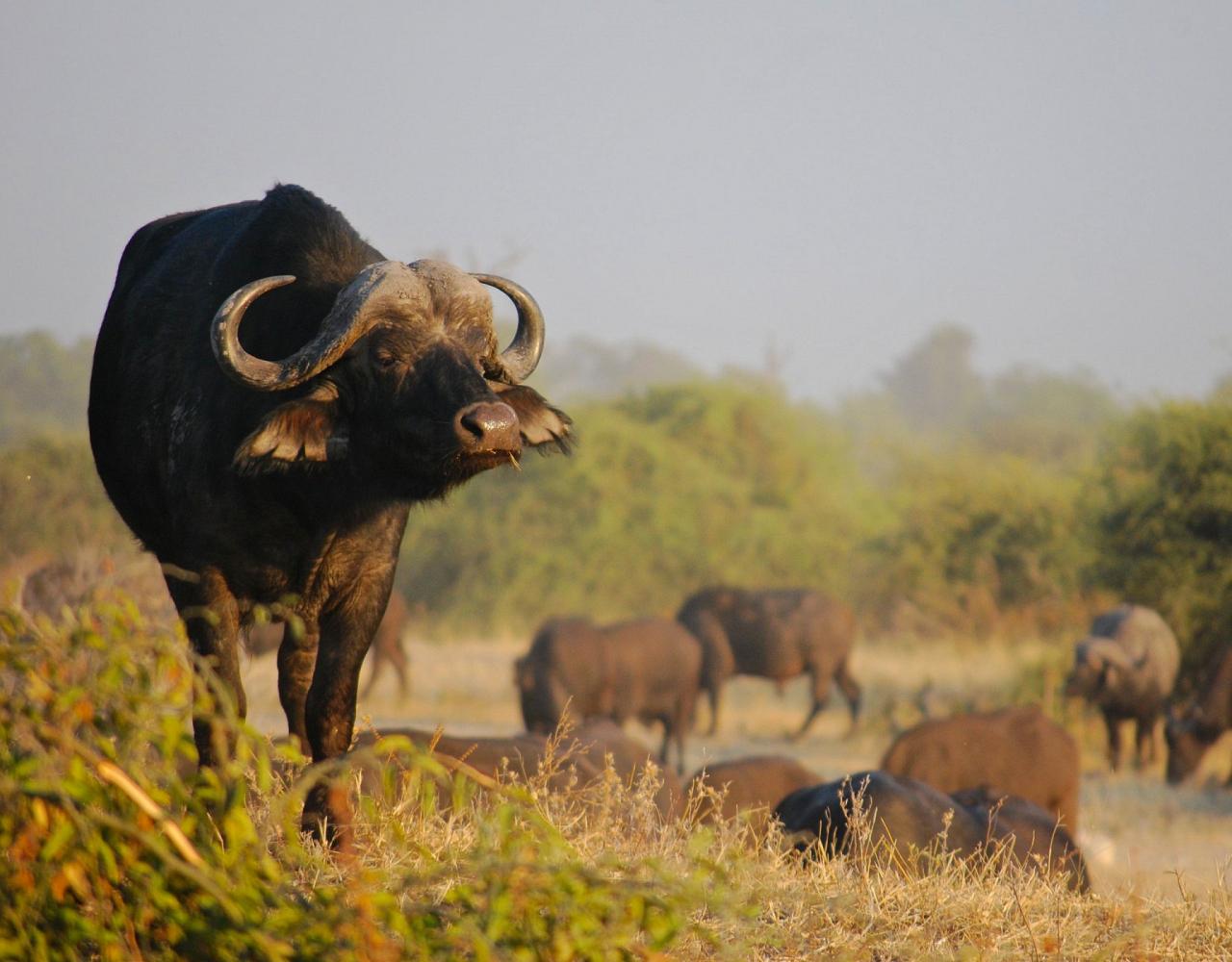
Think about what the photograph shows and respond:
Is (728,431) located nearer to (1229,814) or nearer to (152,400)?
(1229,814)

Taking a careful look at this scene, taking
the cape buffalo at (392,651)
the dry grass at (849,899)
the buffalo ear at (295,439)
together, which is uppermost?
the buffalo ear at (295,439)

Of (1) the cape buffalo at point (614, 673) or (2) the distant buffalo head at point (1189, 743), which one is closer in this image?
Answer: (2) the distant buffalo head at point (1189, 743)

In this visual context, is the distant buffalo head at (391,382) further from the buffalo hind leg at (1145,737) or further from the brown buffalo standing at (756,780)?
the buffalo hind leg at (1145,737)

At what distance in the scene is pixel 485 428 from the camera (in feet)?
13.9

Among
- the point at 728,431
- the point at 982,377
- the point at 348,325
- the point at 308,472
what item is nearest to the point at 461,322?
the point at 348,325

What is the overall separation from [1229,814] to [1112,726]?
347 cm

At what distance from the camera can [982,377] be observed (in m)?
140

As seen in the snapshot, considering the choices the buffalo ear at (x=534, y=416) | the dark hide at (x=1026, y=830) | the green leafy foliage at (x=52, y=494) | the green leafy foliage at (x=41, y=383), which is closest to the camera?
the buffalo ear at (x=534, y=416)

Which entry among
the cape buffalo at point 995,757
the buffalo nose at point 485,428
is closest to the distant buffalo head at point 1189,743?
the cape buffalo at point 995,757

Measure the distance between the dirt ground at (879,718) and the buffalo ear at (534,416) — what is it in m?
6.40

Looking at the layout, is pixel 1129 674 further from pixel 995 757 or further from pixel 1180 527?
pixel 995 757

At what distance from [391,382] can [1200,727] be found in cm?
1423

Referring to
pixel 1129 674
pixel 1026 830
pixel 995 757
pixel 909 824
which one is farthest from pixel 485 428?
pixel 1129 674

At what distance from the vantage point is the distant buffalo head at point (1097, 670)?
17094 mm
